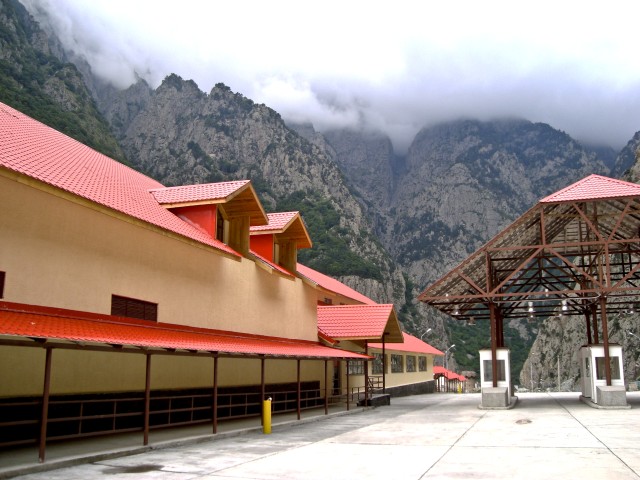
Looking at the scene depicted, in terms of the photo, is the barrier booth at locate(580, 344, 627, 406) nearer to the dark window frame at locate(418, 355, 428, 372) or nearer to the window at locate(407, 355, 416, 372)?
the window at locate(407, 355, 416, 372)

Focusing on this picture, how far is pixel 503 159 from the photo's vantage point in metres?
→ 156

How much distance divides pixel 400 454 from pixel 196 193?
11.5 m

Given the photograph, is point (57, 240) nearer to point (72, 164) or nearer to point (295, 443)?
point (72, 164)

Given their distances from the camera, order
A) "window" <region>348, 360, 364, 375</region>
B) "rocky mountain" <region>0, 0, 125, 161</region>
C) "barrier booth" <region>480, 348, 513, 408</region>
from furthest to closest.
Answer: "rocky mountain" <region>0, 0, 125, 161</region>
"window" <region>348, 360, 364, 375</region>
"barrier booth" <region>480, 348, 513, 408</region>

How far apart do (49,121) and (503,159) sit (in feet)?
386

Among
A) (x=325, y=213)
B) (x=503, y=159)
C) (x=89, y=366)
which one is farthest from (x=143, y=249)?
(x=503, y=159)

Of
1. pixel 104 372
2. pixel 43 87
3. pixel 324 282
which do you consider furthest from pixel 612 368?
pixel 43 87

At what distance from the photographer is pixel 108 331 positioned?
39.4 ft

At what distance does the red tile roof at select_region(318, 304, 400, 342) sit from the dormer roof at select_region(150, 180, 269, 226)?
24.3 ft

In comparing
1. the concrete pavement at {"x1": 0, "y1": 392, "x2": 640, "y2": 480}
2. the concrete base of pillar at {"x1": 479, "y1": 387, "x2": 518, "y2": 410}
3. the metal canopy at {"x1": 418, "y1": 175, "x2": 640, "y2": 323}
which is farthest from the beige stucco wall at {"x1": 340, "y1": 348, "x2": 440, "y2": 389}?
the concrete pavement at {"x1": 0, "y1": 392, "x2": 640, "y2": 480}

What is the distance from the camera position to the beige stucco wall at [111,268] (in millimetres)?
11820

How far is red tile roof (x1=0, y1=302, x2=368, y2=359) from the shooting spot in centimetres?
978

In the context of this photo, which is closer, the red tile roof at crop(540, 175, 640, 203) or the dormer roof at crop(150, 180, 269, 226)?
the dormer roof at crop(150, 180, 269, 226)

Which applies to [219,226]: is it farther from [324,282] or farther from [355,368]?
[324,282]
